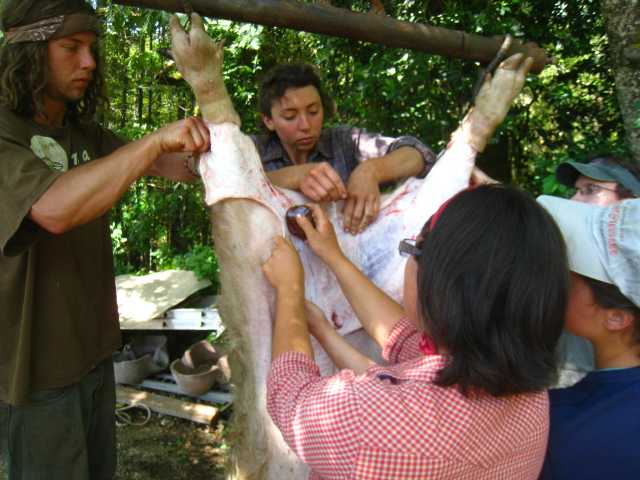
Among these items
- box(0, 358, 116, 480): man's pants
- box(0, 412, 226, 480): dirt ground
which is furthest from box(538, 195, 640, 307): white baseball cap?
box(0, 412, 226, 480): dirt ground

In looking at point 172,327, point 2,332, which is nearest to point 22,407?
point 2,332

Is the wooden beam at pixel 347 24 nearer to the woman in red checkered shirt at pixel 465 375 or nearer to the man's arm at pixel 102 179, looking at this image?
the man's arm at pixel 102 179

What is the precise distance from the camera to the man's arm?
57.8 inches

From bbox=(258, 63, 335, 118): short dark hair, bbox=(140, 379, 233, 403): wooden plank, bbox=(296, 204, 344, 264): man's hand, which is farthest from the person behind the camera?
bbox=(140, 379, 233, 403): wooden plank

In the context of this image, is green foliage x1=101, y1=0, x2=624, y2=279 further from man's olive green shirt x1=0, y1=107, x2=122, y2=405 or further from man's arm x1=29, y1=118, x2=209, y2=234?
man's arm x1=29, y1=118, x2=209, y2=234

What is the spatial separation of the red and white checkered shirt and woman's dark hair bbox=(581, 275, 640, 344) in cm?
27

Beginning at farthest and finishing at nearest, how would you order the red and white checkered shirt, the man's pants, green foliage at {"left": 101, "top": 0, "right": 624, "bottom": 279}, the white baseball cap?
green foliage at {"left": 101, "top": 0, "right": 624, "bottom": 279} < the man's pants < the white baseball cap < the red and white checkered shirt

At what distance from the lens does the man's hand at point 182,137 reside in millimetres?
1543

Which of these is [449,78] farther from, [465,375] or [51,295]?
[465,375]

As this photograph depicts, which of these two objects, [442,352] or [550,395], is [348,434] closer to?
[442,352]

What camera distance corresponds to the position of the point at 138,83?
21.4ft

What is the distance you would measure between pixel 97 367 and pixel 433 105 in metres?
2.74

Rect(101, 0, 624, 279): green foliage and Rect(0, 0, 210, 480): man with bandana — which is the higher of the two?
Rect(101, 0, 624, 279): green foliage

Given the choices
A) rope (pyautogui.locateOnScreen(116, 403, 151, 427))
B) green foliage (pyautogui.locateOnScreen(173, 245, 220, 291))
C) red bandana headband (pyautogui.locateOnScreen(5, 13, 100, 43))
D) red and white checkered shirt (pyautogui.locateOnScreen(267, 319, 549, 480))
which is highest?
red bandana headband (pyautogui.locateOnScreen(5, 13, 100, 43))
